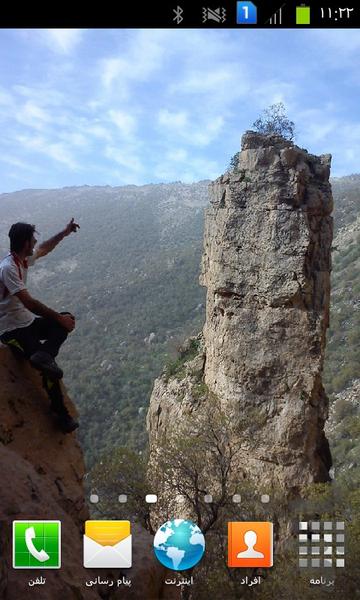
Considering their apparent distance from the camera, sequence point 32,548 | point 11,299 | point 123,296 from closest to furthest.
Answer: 1. point 32,548
2. point 11,299
3. point 123,296

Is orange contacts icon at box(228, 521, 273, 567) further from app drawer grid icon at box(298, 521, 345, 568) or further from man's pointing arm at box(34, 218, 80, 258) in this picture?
man's pointing arm at box(34, 218, 80, 258)

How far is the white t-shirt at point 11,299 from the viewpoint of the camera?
7.86ft

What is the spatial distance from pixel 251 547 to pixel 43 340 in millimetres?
1424

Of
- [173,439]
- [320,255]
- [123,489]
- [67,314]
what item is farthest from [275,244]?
[67,314]

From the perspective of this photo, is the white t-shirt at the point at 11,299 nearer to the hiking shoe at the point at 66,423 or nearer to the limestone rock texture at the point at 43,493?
the limestone rock texture at the point at 43,493

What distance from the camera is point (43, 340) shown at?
2.66 m

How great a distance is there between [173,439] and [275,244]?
3520 millimetres

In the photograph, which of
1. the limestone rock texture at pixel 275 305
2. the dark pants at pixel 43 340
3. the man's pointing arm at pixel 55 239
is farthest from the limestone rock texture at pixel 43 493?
the limestone rock texture at pixel 275 305
